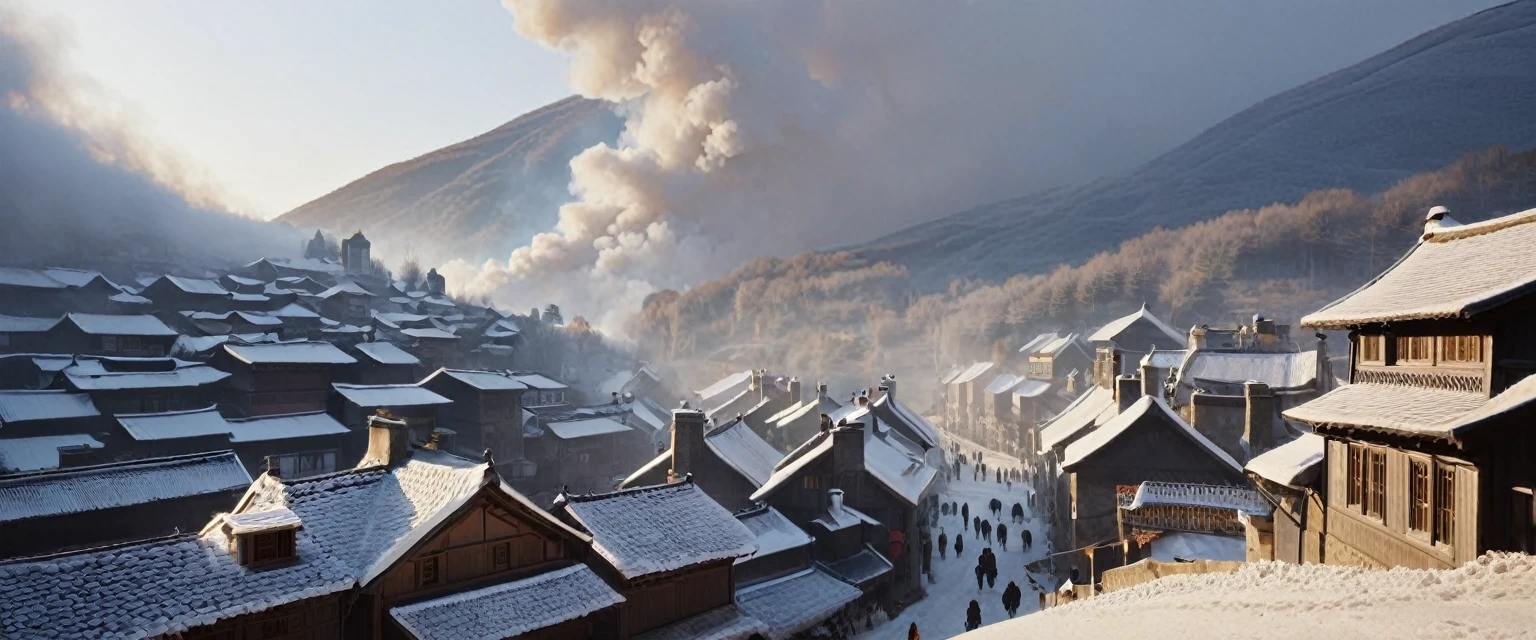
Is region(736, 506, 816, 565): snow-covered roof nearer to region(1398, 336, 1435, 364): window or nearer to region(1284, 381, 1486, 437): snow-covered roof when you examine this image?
region(1284, 381, 1486, 437): snow-covered roof

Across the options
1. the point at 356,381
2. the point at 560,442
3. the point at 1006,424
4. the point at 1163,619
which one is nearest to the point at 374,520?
the point at 1163,619

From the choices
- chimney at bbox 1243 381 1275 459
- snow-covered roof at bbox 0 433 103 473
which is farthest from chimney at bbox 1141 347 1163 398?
snow-covered roof at bbox 0 433 103 473

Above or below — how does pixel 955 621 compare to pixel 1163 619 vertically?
below

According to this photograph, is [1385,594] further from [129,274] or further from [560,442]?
[129,274]

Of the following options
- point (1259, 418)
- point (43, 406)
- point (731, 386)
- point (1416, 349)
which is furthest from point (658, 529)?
point (731, 386)

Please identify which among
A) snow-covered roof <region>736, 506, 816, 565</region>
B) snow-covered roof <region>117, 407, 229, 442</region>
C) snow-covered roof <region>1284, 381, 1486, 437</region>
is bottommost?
snow-covered roof <region>736, 506, 816, 565</region>

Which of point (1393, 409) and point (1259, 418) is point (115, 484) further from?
point (1259, 418)
